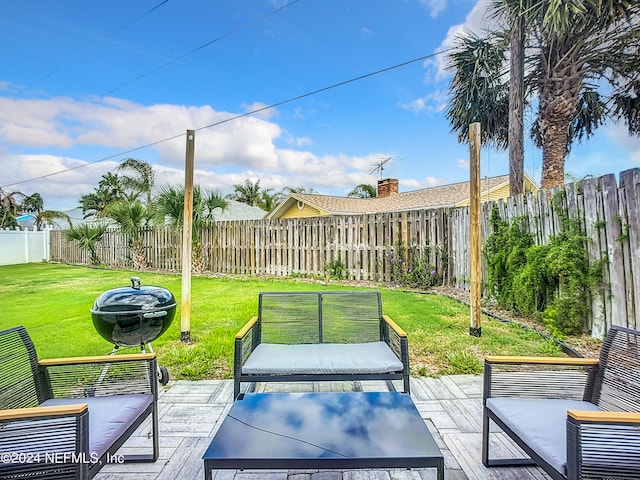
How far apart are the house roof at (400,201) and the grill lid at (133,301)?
1094 cm

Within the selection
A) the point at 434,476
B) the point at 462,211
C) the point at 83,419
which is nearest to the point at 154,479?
the point at 83,419

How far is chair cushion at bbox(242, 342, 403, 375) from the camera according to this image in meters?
2.41

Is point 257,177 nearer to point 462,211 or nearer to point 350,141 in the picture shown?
point 350,141

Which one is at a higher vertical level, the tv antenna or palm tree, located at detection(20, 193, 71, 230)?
the tv antenna

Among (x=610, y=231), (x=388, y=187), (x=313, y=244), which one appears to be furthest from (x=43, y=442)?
(x=388, y=187)

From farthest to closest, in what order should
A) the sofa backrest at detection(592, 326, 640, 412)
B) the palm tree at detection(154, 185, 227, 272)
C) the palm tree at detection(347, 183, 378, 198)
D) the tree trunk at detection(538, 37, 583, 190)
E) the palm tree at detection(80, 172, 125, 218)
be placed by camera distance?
1. the palm tree at detection(80, 172, 125, 218)
2. the palm tree at detection(347, 183, 378, 198)
3. the palm tree at detection(154, 185, 227, 272)
4. the tree trunk at detection(538, 37, 583, 190)
5. the sofa backrest at detection(592, 326, 640, 412)

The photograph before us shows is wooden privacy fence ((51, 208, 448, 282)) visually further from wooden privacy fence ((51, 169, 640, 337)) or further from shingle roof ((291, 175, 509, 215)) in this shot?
shingle roof ((291, 175, 509, 215))

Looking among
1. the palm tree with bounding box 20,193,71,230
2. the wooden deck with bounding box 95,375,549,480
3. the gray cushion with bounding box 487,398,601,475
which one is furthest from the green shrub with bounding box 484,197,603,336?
the palm tree with bounding box 20,193,71,230

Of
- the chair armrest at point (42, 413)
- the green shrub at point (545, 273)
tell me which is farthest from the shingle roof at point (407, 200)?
the chair armrest at point (42, 413)

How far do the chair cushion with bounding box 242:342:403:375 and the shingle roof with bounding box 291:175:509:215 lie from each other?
10.3 metres

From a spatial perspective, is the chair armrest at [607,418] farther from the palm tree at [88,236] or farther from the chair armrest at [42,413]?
Result: the palm tree at [88,236]

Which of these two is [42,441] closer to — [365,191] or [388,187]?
[388,187]

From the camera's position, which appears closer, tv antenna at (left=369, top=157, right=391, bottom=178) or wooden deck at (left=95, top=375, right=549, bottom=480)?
wooden deck at (left=95, top=375, right=549, bottom=480)

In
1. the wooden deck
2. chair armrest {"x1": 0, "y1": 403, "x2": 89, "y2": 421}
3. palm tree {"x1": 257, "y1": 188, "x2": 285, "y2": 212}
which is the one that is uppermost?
palm tree {"x1": 257, "y1": 188, "x2": 285, "y2": 212}
